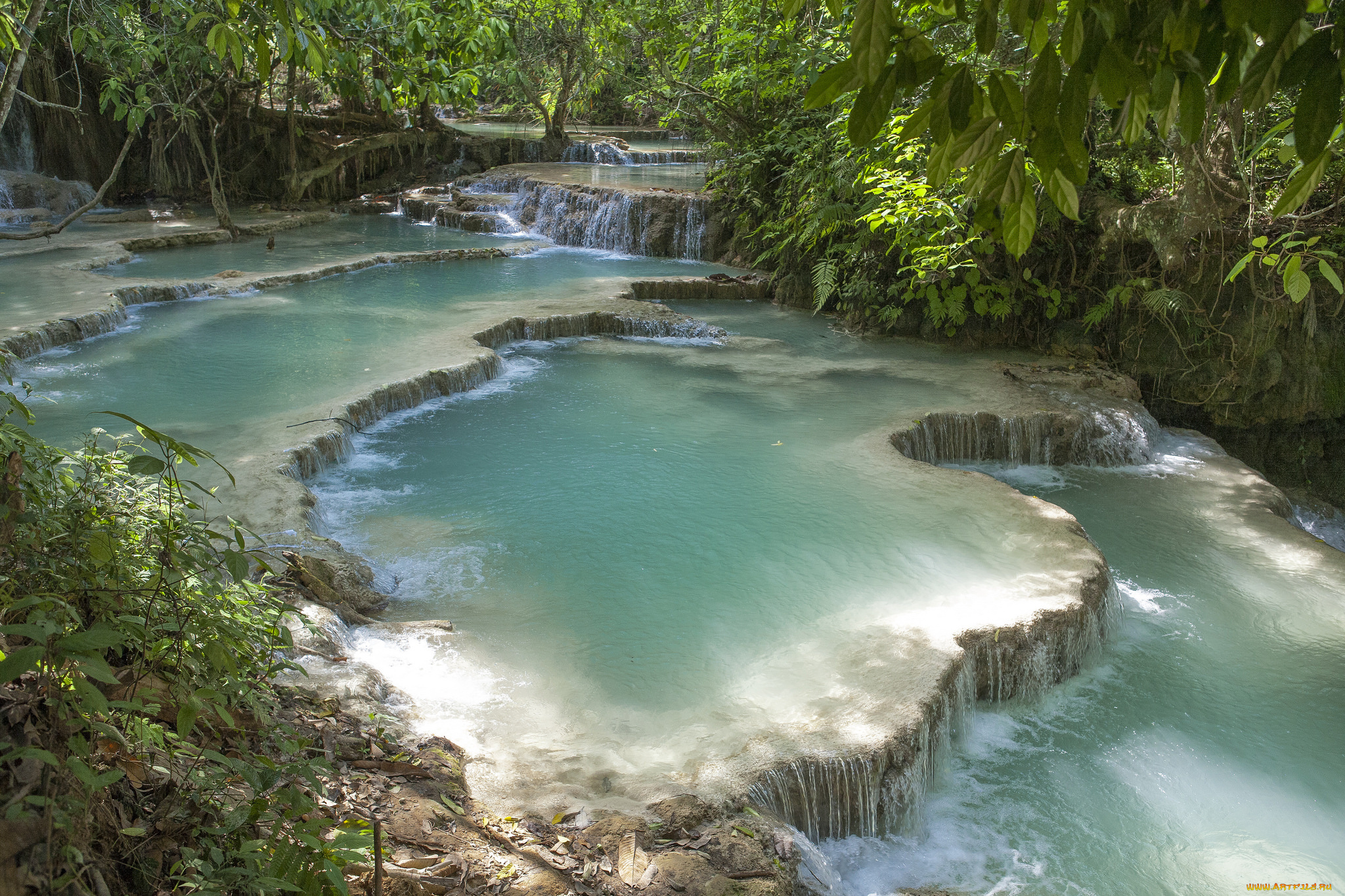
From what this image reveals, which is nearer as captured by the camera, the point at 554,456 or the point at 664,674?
the point at 664,674

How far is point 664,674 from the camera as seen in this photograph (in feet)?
14.1

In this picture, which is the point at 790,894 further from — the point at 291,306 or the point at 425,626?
the point at 291,306

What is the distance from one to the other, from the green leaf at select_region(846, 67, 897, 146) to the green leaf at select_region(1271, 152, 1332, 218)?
2.03ft

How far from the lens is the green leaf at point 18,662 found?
1532mm

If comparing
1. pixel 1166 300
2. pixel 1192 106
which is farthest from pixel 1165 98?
pixel 1166 300

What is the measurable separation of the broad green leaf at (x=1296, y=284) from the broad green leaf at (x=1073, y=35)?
1.28m

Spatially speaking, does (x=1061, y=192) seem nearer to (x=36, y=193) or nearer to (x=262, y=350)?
(x=262, y=350)

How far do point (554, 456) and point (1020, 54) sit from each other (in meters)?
5.25

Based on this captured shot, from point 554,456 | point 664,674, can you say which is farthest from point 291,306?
point 664,674

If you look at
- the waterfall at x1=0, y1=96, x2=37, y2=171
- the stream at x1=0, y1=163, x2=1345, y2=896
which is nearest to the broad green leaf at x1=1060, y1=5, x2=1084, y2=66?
the stream at x1=0, y1=163, x2=1345, y2=896

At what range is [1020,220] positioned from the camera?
4.99 feet

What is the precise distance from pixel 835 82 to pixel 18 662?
5.49 feet

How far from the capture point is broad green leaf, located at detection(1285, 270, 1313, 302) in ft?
7.80

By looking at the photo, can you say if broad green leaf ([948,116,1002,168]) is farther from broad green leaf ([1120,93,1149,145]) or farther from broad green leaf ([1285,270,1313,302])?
broad green leaf ([1285,270,1313,302])
